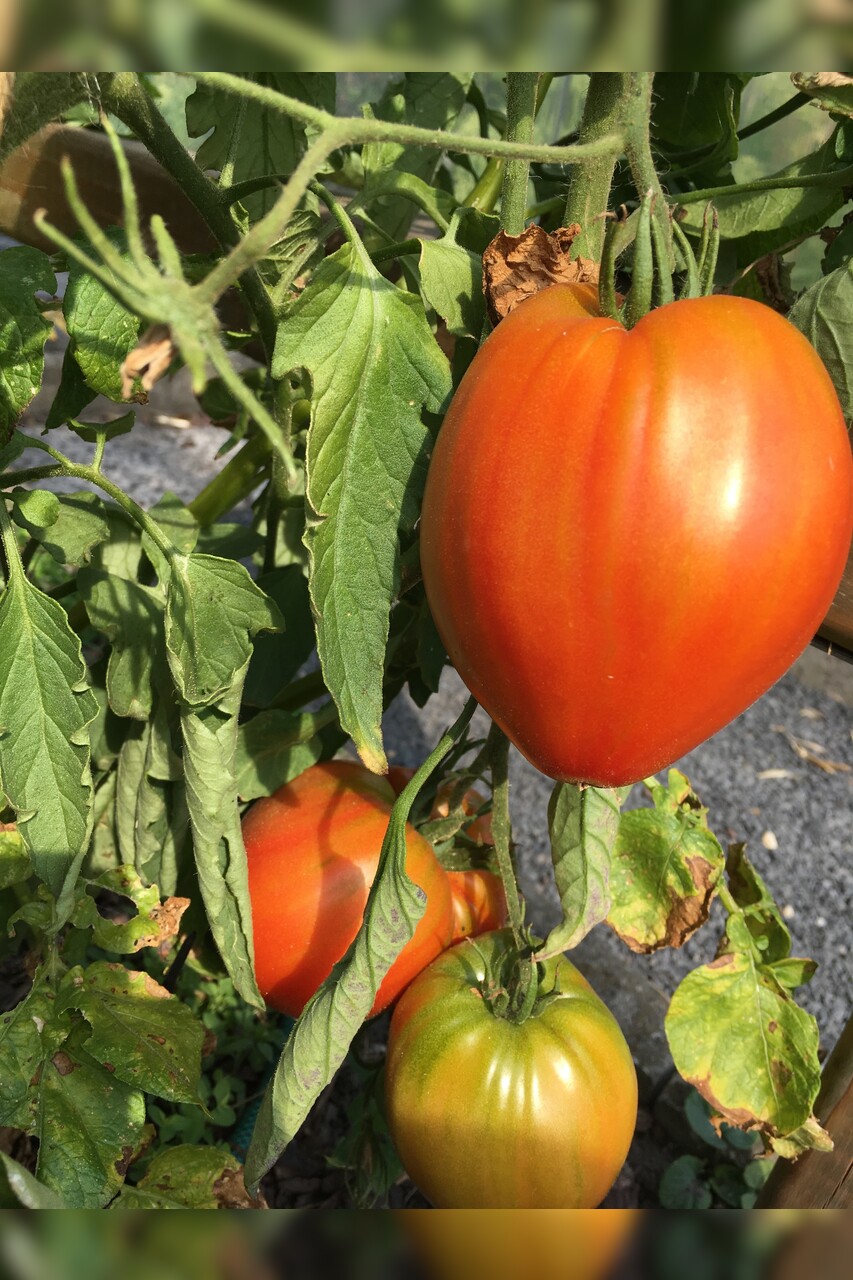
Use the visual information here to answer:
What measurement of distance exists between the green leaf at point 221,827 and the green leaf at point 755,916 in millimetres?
316

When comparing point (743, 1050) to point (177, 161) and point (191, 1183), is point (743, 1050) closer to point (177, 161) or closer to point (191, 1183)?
point (191, 1183)

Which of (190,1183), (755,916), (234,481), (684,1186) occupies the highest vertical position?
(234,481)

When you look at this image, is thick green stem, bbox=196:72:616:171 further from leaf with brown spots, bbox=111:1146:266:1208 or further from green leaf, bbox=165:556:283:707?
leaf with brown spots, bbox=111:1146:266:1208

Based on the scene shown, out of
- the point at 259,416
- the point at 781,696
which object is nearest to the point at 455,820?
the point at 259,416

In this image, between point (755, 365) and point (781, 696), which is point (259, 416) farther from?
point (781, 696)

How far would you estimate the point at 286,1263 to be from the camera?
5.6 inches

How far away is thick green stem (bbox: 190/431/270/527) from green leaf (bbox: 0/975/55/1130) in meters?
0.36

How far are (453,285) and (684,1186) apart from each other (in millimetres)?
807

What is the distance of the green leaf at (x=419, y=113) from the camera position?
660 mm

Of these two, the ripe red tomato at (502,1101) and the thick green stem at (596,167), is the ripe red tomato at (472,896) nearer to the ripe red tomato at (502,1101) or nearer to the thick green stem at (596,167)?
the ripe red tomato at (502,1101)

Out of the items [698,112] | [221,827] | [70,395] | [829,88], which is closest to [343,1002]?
[221,827]

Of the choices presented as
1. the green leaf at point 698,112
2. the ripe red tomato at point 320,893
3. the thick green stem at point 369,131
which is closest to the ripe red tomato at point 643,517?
the thick green stem at point 369,131

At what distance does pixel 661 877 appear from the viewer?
623mm

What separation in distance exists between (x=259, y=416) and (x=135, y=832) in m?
0.48
